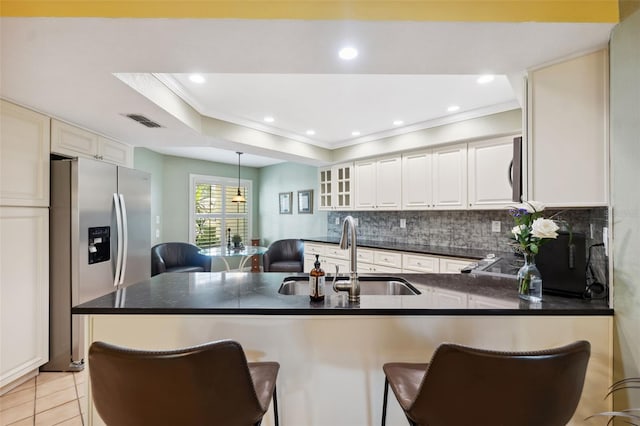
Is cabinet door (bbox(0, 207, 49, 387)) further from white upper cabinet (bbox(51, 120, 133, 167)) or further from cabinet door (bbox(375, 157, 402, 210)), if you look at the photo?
cabinet door (bbox(375, 157, 402, 210))

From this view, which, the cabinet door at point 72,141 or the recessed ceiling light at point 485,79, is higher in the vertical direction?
the recessed ceiling light at point 485,79

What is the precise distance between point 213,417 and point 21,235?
2.35m

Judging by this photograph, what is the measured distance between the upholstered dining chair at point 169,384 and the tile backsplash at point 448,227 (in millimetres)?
2451

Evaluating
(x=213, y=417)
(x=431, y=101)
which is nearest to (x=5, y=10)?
(x=213, y=417)

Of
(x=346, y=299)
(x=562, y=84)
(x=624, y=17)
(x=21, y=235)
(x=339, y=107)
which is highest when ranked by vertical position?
(x=339, y=107)

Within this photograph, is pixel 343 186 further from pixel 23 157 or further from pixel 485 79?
pixel 23 157

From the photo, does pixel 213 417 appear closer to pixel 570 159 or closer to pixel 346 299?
pixel 346 299

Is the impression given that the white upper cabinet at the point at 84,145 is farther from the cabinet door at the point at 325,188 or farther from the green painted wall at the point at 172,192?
the cabinet door at the point at 325,188

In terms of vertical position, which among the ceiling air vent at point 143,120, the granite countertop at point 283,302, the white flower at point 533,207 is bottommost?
the granite countertop at point 283,302

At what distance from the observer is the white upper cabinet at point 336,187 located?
4.55 metres

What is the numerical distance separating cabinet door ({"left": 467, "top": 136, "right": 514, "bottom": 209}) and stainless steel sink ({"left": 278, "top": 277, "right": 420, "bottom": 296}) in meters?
1.91

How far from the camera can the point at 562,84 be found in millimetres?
1419

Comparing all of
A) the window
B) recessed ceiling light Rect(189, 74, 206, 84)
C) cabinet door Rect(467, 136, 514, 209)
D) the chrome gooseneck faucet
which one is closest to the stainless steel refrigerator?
recessed ceiling light Rect(189, 74, 206, 84)

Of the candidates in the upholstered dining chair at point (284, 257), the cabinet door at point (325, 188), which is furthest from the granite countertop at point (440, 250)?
the cabinet door at point (325, 188)
